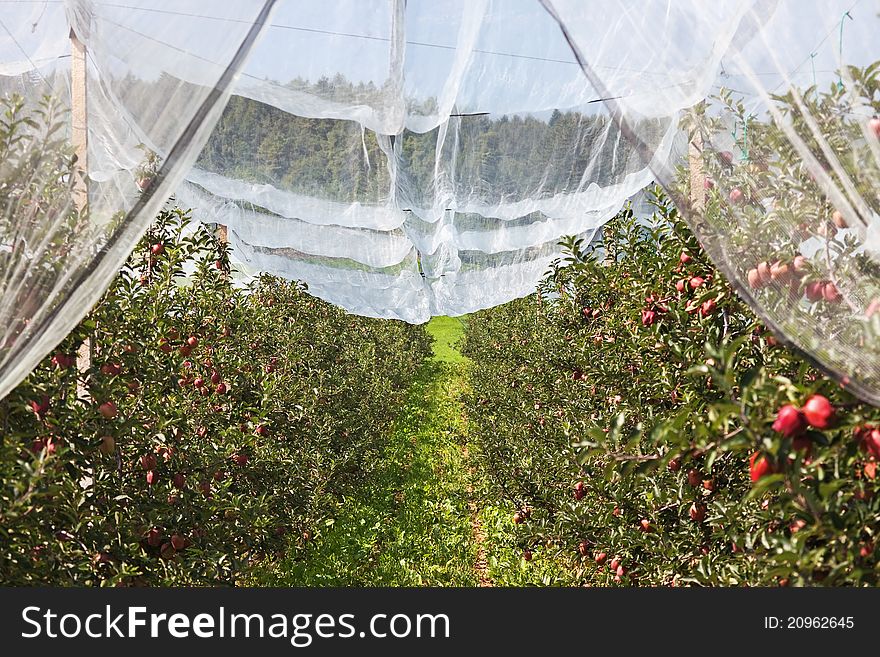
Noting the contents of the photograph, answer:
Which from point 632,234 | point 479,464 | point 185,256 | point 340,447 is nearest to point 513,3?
point 632,234

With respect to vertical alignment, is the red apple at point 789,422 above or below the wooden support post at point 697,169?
below

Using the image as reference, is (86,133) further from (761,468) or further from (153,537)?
(761,468)

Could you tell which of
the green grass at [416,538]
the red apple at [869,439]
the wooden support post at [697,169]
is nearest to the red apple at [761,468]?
the red apple at [869,439]

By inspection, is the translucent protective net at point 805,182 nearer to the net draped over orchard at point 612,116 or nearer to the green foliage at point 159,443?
the net draped over orchard at point 612,116

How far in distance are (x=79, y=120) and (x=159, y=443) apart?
1.24 m

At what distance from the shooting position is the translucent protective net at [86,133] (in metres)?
1.51

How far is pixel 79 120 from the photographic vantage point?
1675 millimetres

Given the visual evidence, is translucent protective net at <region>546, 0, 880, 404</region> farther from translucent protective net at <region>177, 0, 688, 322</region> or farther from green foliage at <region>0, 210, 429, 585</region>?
green foliage at <region>0, 210, 429, 585</region>

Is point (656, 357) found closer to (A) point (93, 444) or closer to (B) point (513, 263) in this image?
(A) point (93, 444)

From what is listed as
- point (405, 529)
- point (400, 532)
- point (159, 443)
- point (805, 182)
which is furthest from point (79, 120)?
point (405, 529)

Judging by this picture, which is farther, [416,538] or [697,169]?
[416,538]

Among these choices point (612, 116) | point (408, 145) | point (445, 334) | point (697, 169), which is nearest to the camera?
point (697, 169)

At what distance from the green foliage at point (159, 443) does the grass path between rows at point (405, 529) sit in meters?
0.25

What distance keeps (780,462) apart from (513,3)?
206 cm
